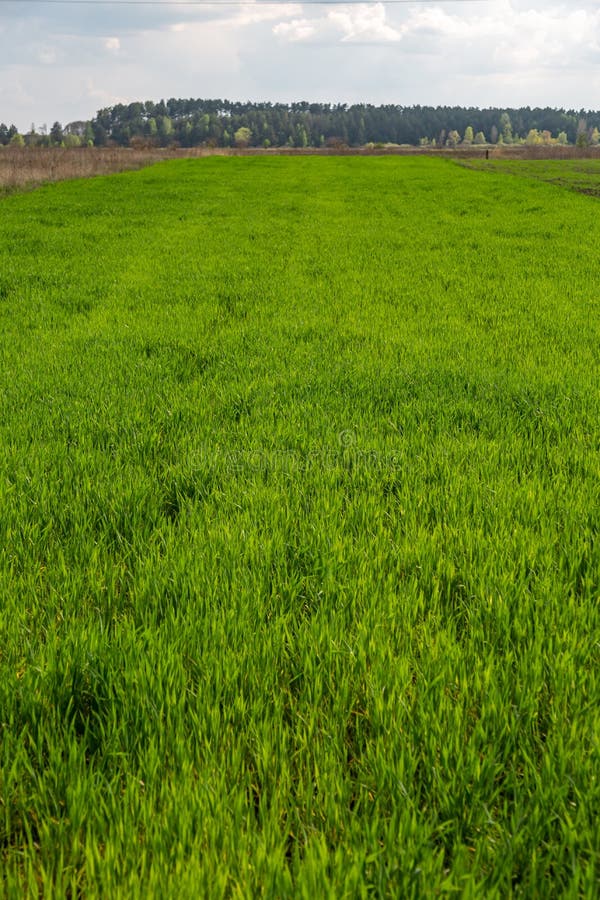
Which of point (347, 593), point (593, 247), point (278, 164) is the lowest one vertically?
point (347, 593)

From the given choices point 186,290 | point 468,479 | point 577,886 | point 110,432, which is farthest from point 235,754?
point 186,290

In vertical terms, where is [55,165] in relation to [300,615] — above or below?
above

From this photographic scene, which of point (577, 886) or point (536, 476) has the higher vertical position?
point (536, 476)

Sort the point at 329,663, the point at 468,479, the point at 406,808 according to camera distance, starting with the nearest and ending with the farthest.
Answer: the point at 406,808, the point at 329,663, the point at 468,479

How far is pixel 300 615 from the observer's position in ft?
7.95

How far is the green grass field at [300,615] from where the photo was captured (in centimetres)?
148

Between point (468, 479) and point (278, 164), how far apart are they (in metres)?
46.5

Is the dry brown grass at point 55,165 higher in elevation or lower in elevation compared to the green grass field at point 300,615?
higher

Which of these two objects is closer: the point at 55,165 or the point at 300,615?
the point at 300,615

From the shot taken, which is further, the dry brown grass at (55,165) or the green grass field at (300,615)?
the dry brown grass at (55,165)

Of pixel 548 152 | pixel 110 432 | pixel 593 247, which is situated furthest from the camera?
pixel 548 152

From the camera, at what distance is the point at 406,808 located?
151 cm

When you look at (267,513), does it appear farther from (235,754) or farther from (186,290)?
(186,290)

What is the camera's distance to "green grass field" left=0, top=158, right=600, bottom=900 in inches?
58.2
